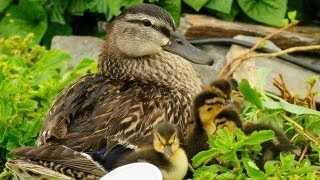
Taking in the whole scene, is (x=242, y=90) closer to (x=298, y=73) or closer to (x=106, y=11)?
(x=298, y=73)

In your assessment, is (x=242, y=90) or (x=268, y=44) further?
(x=268, y=44)

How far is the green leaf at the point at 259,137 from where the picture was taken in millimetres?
4871

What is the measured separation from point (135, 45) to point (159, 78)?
24 cm

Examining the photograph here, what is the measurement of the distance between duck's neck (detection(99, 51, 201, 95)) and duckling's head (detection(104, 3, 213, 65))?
0.15 ft

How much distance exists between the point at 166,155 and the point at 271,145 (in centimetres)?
62

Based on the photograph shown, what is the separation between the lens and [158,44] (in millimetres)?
5844

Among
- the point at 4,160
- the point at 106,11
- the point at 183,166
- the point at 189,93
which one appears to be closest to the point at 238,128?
the point at 183,166

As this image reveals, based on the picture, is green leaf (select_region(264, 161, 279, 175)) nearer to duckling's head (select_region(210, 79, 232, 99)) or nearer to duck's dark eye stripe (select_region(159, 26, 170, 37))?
duckling's head (select_region(210, 79, 232, 99))

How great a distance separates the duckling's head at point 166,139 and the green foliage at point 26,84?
1.00 meters

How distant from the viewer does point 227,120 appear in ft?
17.0

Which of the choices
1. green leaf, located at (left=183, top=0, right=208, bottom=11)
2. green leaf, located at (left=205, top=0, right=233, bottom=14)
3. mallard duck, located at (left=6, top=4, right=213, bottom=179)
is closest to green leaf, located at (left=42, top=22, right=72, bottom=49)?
green leaf, located at (left=183, top=0, right=208, bottom=11)

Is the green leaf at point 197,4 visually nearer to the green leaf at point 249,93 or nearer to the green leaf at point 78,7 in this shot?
the green leaf at point 78,7

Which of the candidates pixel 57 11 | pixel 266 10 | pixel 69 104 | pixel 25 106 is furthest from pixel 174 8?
pixel 69 104

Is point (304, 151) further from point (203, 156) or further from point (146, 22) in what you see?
point (146, 22)
